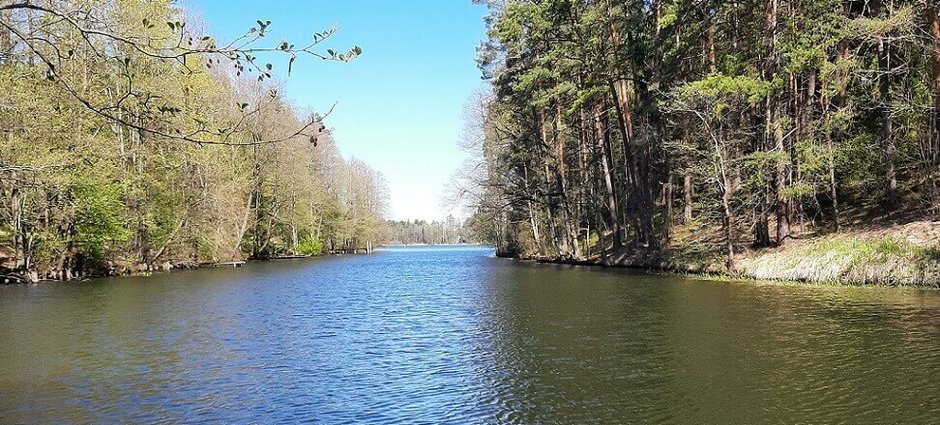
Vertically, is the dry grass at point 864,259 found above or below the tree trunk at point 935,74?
below

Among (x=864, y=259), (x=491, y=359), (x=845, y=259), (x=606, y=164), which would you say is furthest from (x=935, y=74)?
(x=491, y=359)

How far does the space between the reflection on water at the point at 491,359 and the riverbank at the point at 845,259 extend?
49.2 inches

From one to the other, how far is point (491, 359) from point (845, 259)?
15049 millimetres

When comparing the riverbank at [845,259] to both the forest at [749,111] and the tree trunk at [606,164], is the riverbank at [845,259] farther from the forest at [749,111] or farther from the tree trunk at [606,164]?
the tree trunk at [606,164]

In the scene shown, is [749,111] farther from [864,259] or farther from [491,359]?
[491,359]

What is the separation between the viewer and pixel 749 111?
2792cm

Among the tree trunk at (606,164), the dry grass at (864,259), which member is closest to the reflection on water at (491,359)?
the dry grass at (864,259)

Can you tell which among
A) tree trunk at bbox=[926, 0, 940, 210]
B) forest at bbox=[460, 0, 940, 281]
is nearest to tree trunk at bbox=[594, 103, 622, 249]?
forest at bbox=[460, 0, 940, 281]

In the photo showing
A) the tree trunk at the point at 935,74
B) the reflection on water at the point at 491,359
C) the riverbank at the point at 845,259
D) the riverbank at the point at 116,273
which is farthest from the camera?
the riverbank at the point at 116,273

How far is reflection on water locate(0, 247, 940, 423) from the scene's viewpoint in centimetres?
834

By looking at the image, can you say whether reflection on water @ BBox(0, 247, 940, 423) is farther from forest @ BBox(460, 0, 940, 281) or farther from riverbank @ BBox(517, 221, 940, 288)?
forest @ BBox(460, 0, 940, 281)

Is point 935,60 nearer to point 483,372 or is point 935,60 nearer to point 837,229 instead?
point 837,229

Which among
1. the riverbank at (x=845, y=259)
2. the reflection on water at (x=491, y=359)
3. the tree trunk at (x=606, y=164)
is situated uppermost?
the tree trunk at (x=606, y=164)

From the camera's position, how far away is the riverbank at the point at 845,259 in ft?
62.7
